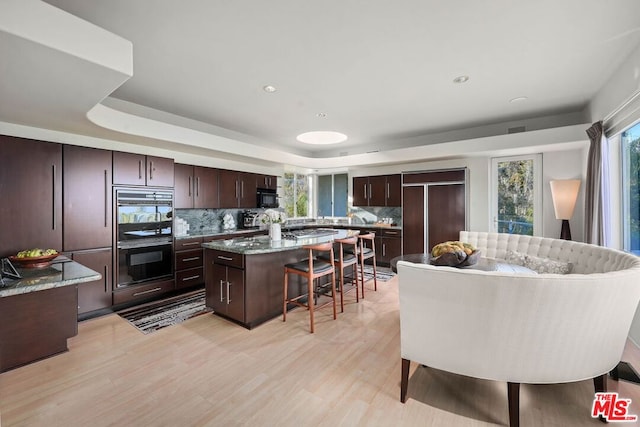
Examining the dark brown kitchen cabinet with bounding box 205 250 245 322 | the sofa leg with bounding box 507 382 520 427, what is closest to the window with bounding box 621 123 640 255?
the sofa leg with bounding box 507 382 520 427

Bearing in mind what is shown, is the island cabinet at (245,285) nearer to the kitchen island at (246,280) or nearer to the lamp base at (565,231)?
the kitchen island at (246,280)

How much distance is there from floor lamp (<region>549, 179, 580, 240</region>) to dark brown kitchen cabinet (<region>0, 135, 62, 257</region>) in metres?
6.46

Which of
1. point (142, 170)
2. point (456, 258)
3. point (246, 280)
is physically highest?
point (142, 170)

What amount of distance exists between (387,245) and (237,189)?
3.29m

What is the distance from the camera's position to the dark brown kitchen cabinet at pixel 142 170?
345cm

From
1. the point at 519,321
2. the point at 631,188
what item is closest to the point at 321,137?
the point at 631,188

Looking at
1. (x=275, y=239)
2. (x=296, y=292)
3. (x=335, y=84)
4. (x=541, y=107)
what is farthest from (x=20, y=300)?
(x=541, y=107)

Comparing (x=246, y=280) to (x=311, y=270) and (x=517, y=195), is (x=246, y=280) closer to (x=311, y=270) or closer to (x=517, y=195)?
(x=311, y=270)

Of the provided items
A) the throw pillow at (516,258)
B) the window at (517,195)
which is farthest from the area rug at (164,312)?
the window at (517,195)

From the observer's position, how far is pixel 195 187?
4535 mm

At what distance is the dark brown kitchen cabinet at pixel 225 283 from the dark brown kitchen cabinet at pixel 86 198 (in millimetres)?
1346

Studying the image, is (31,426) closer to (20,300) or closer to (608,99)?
(20,300)

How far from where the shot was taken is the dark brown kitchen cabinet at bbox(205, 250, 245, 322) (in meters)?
2.91

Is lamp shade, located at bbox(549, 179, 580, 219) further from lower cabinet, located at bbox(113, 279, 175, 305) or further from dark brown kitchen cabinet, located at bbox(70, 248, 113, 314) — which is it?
dark brown kitchen cabinet, located at bbox(70, 248, 113, 314)
